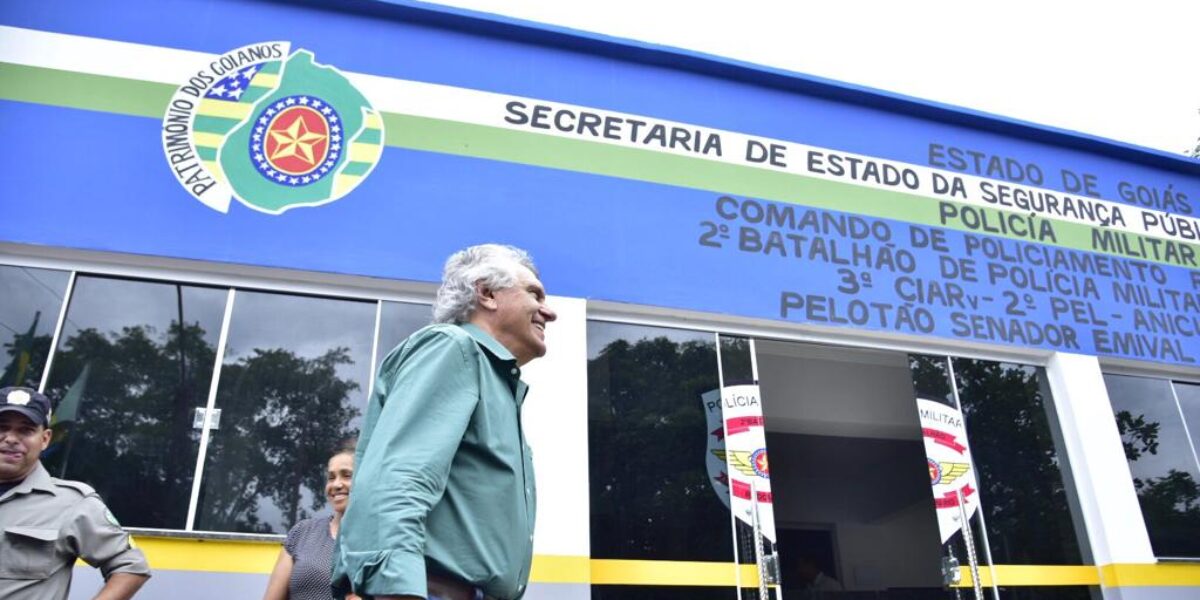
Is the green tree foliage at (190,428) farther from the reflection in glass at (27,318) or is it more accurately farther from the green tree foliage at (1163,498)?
the green tree foliage at (1163,498)

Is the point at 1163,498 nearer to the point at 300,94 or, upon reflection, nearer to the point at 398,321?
the point at 398,321

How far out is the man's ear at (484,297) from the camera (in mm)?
2000

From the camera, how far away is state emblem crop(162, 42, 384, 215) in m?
4.79

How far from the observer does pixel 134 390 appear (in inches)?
168

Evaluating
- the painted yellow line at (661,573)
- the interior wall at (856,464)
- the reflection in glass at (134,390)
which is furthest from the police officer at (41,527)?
the interior wall at (856,464)

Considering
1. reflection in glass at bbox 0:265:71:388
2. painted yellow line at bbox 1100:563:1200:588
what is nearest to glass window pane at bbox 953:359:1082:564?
painted yellow line at bbox 1100:563:1200:588

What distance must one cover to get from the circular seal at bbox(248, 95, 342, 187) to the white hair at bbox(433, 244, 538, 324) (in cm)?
319

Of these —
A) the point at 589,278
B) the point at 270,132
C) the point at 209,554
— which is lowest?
the point at 209,554

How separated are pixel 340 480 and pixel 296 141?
8.02 feet

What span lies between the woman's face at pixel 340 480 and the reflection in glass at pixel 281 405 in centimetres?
82

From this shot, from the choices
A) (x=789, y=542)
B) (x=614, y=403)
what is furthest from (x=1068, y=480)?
(x=789, y=542)

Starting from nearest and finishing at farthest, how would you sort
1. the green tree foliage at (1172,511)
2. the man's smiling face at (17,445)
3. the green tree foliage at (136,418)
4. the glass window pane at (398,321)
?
the man's smiling face at (17,445) → the green tree foliage at (136,418) → the glass window pane at (398,321) → the green tree foliage at (1172,511)

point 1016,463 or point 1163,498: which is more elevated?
point 1016,463

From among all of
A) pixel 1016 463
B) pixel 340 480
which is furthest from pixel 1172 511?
pixel 340 480
